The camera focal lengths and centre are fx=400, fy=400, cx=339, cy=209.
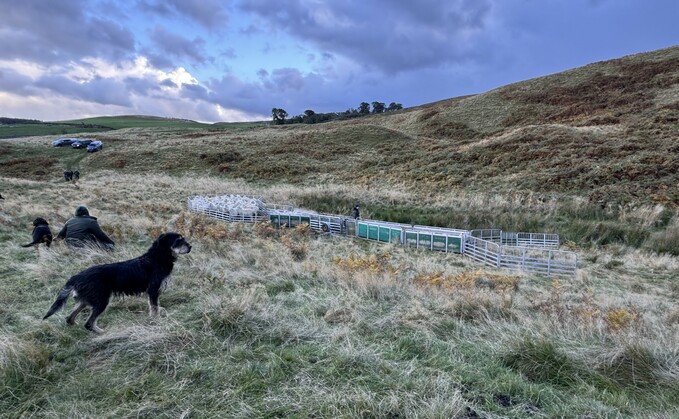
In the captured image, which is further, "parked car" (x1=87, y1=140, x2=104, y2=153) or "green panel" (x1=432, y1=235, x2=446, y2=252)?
"parked car" (x1=87, y1=140, x2=104, y2=153)

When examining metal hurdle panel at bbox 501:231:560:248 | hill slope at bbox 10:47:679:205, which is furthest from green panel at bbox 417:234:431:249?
hill slope at bbox 10:47:679:205

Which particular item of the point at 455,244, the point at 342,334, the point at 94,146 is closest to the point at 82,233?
the point at 342,334

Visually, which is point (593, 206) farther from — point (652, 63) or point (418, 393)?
point (652, 63)

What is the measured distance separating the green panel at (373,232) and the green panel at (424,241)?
6.94 ft

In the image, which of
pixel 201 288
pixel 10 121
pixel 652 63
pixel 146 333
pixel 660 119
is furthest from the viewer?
pixel 10 121

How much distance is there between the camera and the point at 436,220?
73.2 feet

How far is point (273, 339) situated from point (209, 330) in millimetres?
682

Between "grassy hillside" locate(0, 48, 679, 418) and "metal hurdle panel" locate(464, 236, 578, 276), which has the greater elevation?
"grassy hillside" locate(0, 48, 679, 418)

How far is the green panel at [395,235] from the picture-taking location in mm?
16891

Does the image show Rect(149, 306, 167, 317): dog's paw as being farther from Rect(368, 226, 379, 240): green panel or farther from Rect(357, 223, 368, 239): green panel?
Rect(357, 223, 368, 239): green panel

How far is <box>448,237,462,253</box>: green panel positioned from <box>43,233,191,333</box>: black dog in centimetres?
1268

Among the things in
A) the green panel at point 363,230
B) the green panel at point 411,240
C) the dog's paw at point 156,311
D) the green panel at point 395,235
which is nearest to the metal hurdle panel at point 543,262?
the green panel at point 411,240

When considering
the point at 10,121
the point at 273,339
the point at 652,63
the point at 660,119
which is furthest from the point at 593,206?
the point at 10,121

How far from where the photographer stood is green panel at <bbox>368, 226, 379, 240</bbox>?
1788 cm
